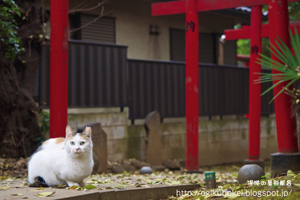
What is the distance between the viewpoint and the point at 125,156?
1161cm

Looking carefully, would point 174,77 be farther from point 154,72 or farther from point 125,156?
point 125,156

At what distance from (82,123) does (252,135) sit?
4.19m

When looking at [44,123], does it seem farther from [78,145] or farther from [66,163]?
[78,145]

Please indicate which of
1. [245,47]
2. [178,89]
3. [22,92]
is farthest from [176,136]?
[245,47]

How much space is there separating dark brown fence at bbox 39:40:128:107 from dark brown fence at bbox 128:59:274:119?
482 millimetres

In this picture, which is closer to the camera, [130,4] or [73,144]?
[73,144]

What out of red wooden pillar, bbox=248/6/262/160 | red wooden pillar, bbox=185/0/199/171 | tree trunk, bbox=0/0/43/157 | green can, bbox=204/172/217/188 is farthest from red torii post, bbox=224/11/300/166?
tree trunk, bbox=0/0/43/157

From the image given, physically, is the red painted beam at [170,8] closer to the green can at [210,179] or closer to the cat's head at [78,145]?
the green can at [210,179]

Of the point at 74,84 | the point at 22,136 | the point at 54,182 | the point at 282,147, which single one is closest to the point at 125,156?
the point at 74,84

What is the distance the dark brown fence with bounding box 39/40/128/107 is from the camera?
1059cm

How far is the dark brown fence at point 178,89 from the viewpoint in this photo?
1227cm

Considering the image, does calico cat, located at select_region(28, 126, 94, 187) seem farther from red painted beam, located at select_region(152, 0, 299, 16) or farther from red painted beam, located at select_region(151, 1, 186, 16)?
red painted beam, located at select_region(151, 1, 186, 16)

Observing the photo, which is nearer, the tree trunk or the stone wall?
the tree trunk

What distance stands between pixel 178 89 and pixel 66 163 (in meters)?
8.09
